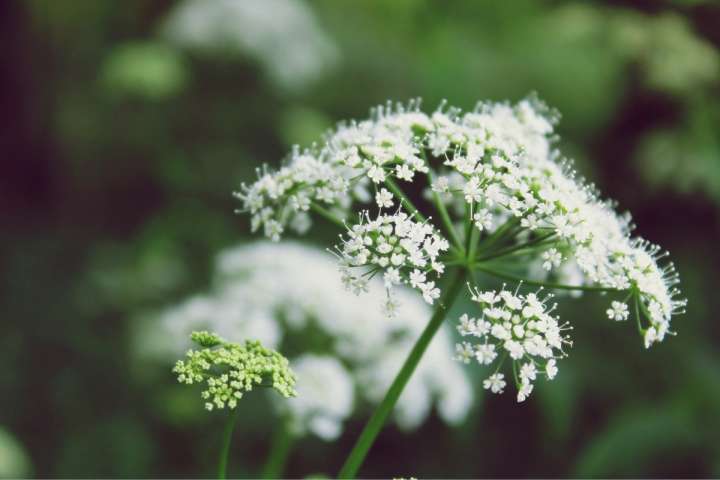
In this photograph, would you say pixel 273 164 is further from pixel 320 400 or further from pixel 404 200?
pixel 404 200

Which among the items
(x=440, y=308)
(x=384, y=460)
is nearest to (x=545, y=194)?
(x=440, y=308)

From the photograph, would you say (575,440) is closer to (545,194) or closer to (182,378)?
(545,194)

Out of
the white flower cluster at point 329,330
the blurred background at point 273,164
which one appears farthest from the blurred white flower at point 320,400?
Result: the blurred background at point 273,164

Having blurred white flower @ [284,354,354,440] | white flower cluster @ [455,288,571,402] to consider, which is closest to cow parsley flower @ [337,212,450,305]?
white flower cluster @ [455,288,571,402]

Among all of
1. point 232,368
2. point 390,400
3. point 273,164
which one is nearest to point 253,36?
point 273,164

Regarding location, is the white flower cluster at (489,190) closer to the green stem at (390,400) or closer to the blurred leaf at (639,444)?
the green stem at (390,400)

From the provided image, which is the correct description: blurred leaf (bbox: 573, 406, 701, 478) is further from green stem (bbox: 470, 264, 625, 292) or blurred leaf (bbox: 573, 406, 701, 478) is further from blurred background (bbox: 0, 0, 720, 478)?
green stem (bbox: 470, 264, 625, 292)
